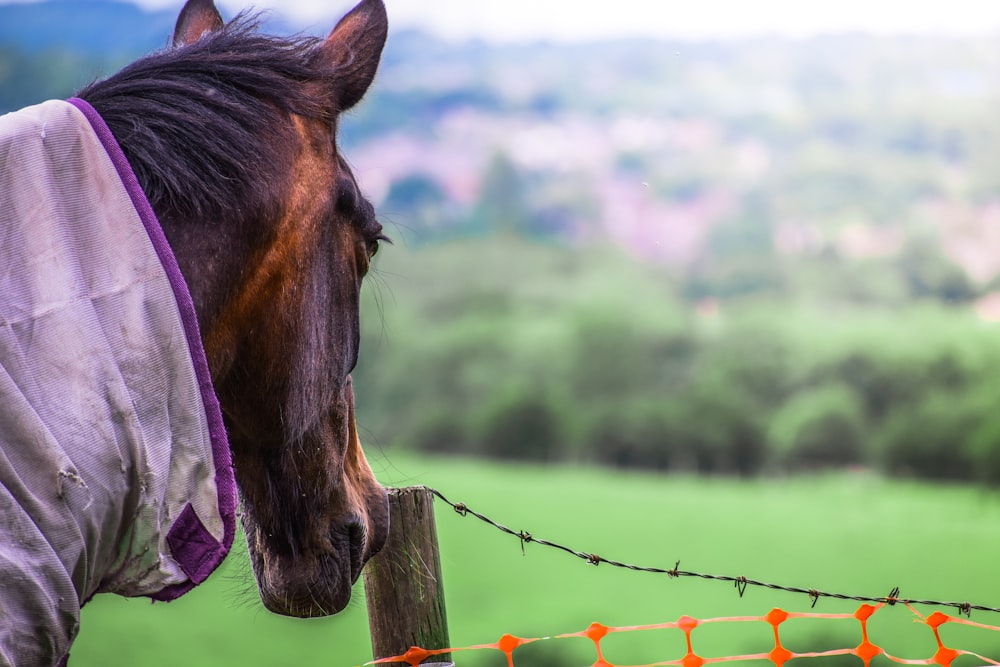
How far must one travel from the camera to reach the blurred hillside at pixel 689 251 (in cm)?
1028

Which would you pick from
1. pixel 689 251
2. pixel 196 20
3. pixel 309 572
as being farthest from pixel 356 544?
pixel 689 251

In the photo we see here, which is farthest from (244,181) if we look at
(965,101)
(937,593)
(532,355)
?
(965,101)

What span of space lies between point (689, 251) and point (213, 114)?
12.2 m

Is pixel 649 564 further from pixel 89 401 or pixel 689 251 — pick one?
pixel 89 401

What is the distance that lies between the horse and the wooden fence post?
0.33m

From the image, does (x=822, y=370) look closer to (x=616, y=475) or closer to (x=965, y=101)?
(x=616, y=475)

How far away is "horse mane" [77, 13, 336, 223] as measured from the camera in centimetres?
105

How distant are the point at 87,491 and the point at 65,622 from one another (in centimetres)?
13

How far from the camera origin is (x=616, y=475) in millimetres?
10867

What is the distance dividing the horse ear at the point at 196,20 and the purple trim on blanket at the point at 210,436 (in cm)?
56

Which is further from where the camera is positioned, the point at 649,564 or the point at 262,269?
the point at 649,564

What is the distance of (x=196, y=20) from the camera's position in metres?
1.52

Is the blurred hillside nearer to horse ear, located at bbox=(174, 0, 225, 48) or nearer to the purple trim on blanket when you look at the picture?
horse ear, located at bbox=(174, 0, 225, 48)

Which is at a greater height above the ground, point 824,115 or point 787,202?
point 824,115
